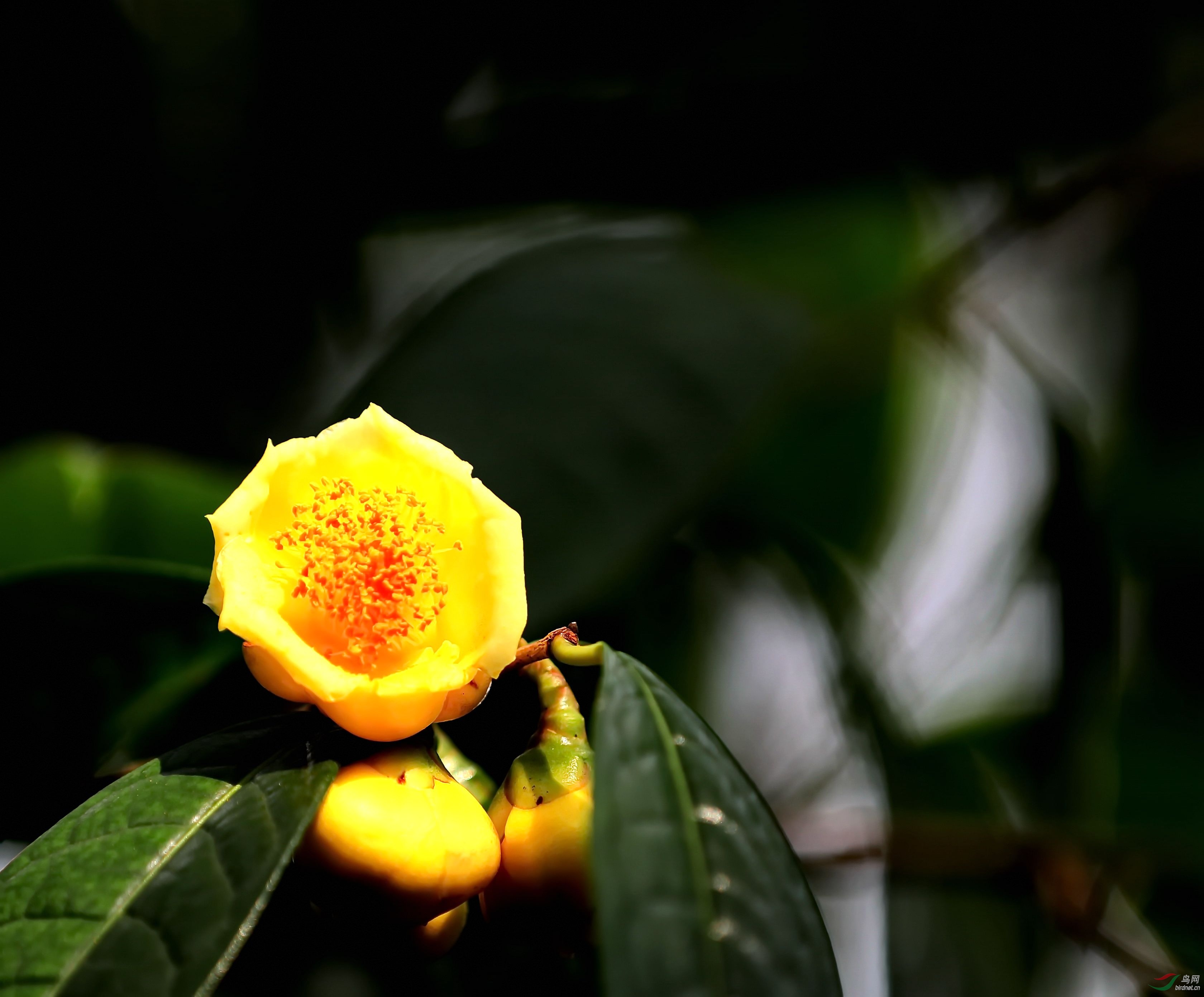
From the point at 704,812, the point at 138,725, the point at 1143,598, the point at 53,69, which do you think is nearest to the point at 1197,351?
the point at 1143,598

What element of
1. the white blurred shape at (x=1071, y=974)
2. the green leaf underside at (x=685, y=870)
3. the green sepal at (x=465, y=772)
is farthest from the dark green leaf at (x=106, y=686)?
the white blurred shape at (x=1071, y=974)

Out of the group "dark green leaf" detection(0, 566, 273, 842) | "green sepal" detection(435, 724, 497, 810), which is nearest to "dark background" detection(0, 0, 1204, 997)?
"dark green leaf" detection(0, 566, 273, 842)

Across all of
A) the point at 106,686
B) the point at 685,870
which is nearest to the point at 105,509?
the point at 106,686

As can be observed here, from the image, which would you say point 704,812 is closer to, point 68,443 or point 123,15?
point 68,443

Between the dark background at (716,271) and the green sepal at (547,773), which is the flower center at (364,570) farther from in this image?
the dark background at (716,271)

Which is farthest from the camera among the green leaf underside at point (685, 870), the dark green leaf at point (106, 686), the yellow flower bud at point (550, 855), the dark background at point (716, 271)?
the dark background at point (716, 271)
